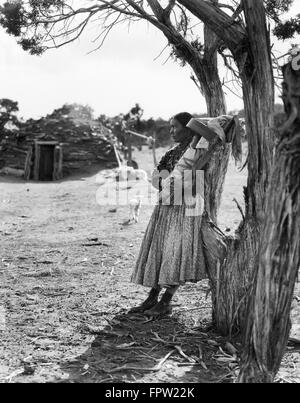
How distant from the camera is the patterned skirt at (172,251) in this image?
14.1ft

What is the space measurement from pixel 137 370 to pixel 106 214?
312 inches

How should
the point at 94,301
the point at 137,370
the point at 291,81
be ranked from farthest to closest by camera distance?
1. the point at 94,301
2. the point at 137,370
3. the point at 291,81

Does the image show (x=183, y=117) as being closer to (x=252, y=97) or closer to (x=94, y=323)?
(x=252, y=97)

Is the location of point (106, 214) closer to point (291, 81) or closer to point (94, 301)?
point (94, 301)

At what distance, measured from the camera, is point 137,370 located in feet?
11.5

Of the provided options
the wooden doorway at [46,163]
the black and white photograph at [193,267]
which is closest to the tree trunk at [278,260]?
the black and white photograph at [193,267]

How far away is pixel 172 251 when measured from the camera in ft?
14.3

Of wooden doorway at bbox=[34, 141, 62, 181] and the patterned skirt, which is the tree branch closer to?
the patterned skirt

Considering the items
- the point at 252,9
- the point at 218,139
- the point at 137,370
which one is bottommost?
the point at 137,370

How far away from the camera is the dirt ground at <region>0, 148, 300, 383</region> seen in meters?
3.50

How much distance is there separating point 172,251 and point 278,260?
1696 mm

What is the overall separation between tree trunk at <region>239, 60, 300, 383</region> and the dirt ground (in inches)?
25.7

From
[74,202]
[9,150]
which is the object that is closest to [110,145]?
[9,150]

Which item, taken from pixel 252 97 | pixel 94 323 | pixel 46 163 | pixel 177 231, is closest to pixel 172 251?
pixel 177 231
